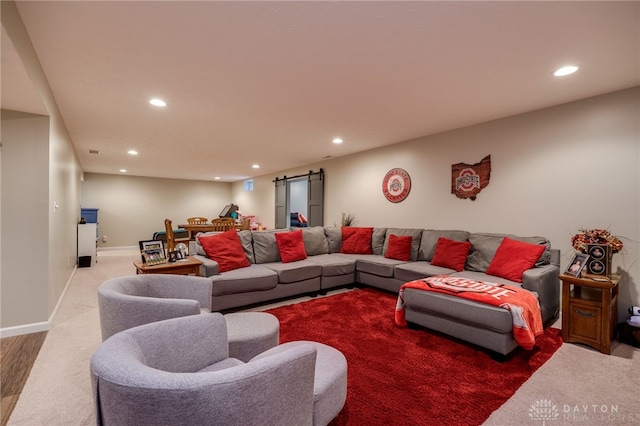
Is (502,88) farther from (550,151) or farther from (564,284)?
(564,284)

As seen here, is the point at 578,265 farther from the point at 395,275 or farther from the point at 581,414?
the point at 395,275

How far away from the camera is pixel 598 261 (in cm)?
261

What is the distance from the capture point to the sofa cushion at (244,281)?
317cm

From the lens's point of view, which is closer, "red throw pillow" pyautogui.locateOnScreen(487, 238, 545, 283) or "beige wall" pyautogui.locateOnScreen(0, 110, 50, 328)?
"beige wall" pyautogui.locateOnScreen(0, 110, 50, 328)

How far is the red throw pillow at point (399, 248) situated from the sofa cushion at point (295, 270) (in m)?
1.15

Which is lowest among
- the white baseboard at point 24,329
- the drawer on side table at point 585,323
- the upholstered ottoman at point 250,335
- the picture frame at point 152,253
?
the white baseboard at point 24,329

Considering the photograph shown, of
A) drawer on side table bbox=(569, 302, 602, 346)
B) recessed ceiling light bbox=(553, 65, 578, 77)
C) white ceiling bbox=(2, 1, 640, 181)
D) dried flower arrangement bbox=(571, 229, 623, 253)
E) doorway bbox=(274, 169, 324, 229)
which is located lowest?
drawer on side table bbox=(569, 302, 602, 346)

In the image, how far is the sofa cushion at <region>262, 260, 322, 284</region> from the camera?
3.62 meters

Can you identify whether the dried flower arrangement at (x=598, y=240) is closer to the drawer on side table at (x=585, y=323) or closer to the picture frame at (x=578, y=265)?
the picture frame at (x=578, y=265)

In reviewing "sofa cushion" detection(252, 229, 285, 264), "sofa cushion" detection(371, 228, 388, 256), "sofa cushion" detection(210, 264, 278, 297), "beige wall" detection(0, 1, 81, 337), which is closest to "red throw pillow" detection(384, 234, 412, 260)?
"sofa cushion" detection(371, 228, 388, 256)

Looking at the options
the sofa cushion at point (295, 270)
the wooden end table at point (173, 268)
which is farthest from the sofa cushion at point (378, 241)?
the wooden end table at point (173, 268)

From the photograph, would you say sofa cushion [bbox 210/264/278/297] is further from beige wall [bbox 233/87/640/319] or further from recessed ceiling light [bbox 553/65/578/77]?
recessed ceiling light [bbox 553/65/578/77]

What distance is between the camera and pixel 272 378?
826mm

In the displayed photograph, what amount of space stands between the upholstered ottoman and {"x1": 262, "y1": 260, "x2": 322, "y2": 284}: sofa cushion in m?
1.56
